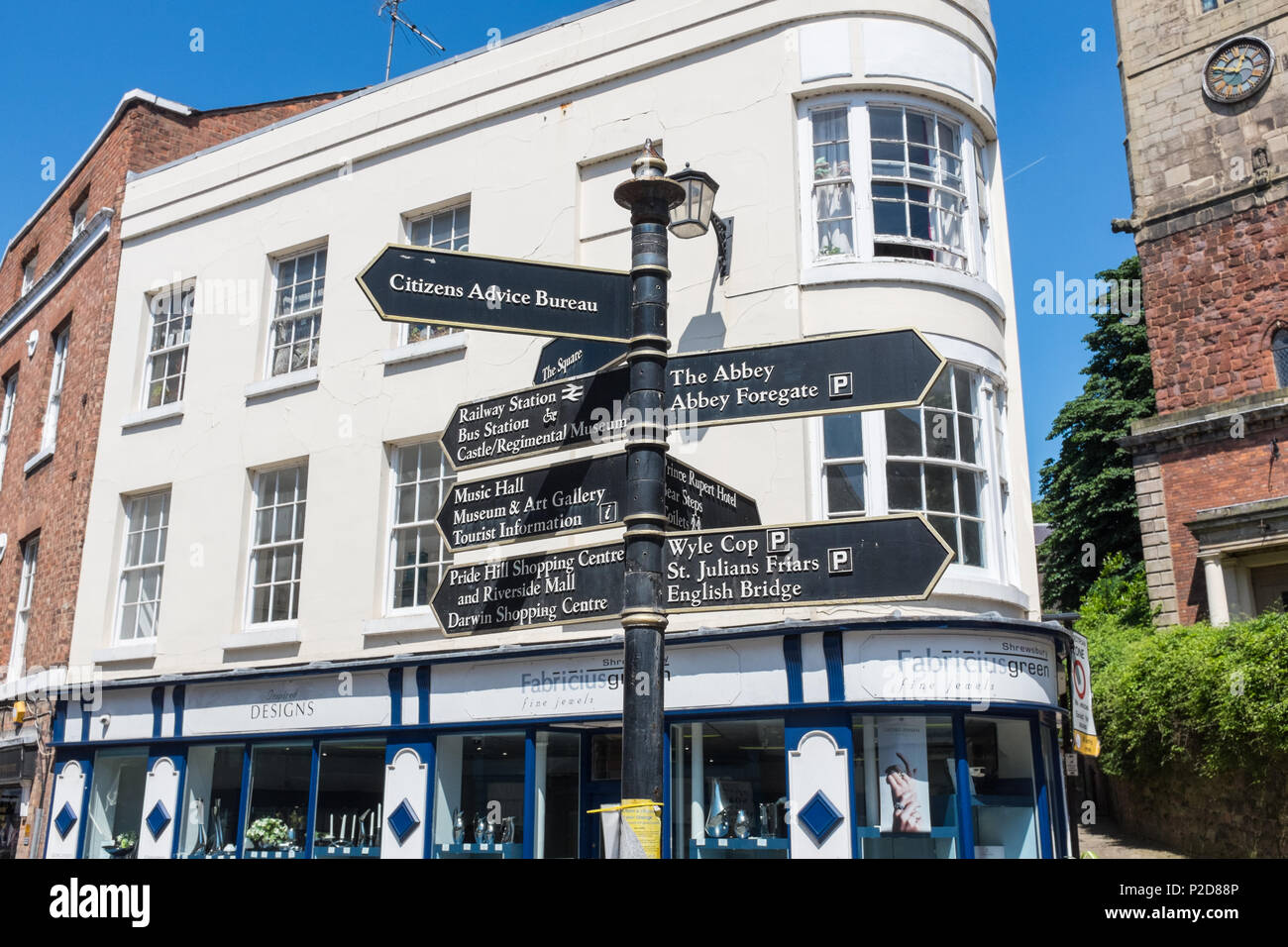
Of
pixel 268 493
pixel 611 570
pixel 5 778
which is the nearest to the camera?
pixel 611 570

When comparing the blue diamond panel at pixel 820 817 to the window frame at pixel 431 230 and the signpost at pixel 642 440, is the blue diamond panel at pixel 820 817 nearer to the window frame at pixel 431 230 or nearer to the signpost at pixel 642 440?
the signpost at pixel 642 440

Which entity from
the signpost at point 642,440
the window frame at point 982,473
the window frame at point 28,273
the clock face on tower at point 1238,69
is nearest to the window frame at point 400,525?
the window frame at point 982,473

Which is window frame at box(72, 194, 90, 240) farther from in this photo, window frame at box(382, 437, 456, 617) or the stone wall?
the stone wall

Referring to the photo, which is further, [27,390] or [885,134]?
[27,390]

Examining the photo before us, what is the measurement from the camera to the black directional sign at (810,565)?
4.90 m

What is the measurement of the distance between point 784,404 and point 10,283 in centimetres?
2145

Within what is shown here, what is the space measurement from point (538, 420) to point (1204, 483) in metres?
24.0

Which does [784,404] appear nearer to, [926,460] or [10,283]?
[926,460]

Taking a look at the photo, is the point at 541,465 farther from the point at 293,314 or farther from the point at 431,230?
the point at 293,314

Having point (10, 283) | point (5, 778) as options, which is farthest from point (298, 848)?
point (10, 283)

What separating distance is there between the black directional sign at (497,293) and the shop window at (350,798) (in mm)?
7628

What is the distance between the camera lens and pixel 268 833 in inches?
483

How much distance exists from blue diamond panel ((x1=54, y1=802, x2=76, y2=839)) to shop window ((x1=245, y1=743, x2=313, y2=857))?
2824 millimetres

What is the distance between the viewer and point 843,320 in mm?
10555
